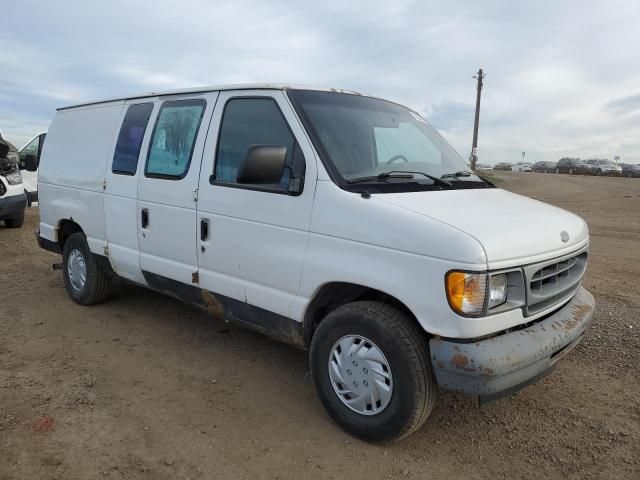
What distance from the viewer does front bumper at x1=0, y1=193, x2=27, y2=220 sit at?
9620 millimetres

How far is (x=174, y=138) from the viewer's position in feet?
13.8

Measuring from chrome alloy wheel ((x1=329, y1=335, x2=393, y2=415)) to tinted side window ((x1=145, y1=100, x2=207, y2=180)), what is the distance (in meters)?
1.91

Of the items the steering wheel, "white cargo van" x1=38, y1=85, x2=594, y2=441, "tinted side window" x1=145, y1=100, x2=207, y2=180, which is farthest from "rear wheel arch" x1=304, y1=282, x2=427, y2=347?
"tinted side window" x1=145, y1=100, x2=207, y2=180

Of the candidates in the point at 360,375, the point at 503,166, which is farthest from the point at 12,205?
the point at 503,166

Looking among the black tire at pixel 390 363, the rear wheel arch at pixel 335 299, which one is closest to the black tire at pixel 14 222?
the rear wheel arch at pixel 335 299

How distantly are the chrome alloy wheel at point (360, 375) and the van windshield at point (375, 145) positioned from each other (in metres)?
0.97

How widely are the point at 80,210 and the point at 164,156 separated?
60.9 inches

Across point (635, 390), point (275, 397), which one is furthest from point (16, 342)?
point (635, 390)

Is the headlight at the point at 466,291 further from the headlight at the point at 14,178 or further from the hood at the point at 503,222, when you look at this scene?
the headlight at the point at 14,178

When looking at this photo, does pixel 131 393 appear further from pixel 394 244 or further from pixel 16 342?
pixel 394 244

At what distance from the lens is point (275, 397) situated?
3.67 metres

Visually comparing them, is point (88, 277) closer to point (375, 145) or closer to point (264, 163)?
point (264, 163)

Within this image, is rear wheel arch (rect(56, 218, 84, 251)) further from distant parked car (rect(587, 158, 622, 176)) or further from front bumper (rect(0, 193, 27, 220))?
distant parked car (rect(587, 158, 622, 176))

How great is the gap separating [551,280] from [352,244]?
1.21 metres
